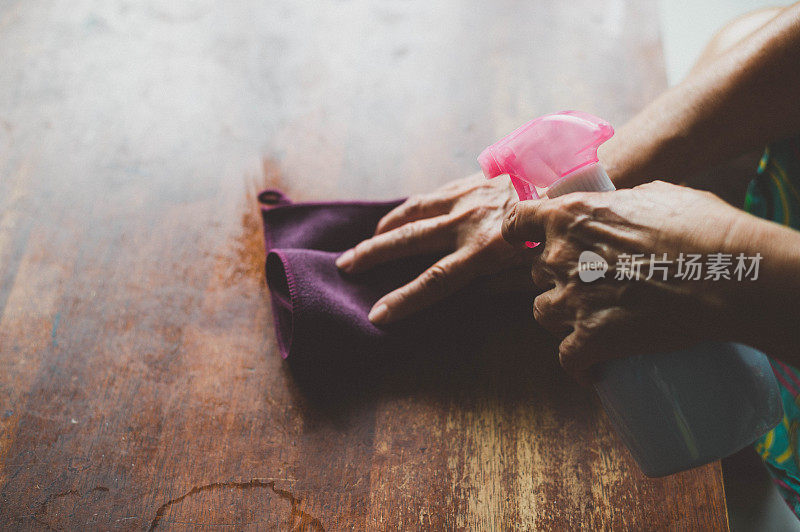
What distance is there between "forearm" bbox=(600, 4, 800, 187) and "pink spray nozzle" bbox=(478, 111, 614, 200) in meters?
0.22

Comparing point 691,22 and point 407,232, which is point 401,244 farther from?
point 691,22

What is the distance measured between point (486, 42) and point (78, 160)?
706mm

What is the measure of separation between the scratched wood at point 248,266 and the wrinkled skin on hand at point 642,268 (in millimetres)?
159

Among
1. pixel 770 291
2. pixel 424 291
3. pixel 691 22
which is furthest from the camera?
pixel 691 22

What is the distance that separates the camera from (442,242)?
0.66 metres

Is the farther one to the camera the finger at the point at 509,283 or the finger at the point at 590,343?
the finger at the point at 509,283

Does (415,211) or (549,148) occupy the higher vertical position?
(549,148)

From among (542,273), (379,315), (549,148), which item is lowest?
(379,315)

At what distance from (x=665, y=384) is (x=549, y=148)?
227 mm

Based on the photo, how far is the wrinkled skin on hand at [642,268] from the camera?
0.41 m

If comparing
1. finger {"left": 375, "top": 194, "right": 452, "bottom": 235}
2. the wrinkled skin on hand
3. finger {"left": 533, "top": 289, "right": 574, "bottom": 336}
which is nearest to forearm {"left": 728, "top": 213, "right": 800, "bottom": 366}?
the wrinkled skin on hand

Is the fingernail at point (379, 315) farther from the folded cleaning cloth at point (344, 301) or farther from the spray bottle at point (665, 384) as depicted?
the spray bottle at point (665, 384)

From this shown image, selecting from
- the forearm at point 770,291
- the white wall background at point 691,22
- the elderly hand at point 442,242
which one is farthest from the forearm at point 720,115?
the white wall background at point 691,22

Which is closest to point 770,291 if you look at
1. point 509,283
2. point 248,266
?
point 509,283
